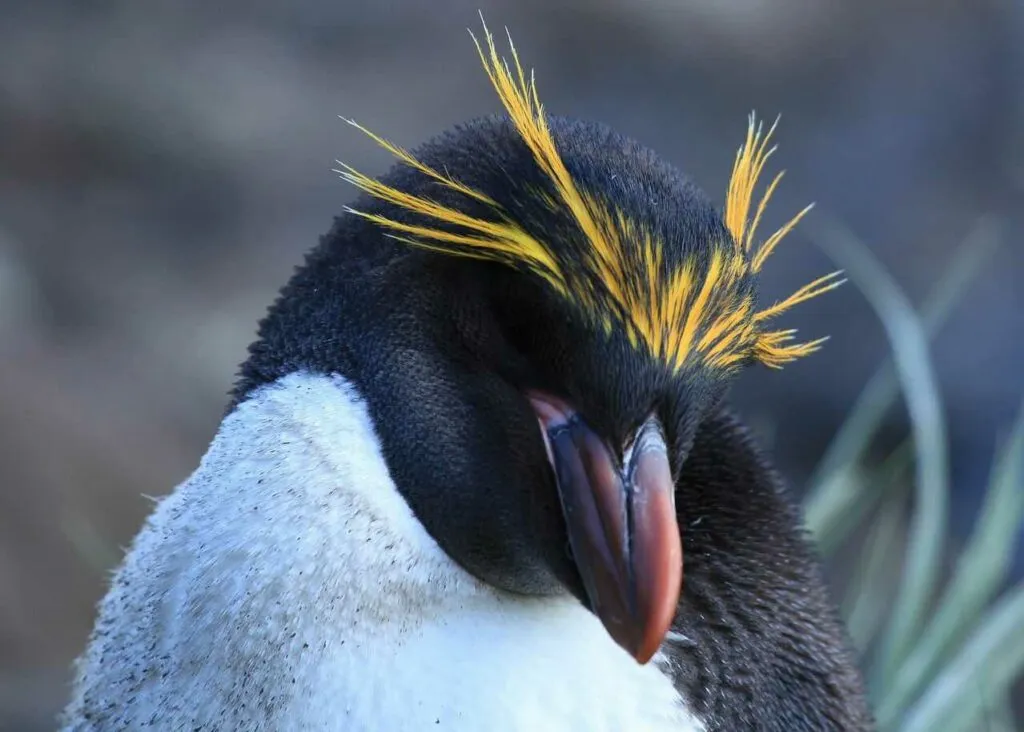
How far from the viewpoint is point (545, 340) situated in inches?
43.1

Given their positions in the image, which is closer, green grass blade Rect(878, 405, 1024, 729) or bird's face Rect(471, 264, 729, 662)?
bird's face Rect(471, 264, 729, 662)

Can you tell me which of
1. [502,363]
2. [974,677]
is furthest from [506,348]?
[974,677]

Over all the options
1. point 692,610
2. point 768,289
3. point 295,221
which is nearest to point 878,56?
point 768,289

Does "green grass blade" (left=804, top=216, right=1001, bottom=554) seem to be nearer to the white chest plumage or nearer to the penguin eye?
the white chest plumage

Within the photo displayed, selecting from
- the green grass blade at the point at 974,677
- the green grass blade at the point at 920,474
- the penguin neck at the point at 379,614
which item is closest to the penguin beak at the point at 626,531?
the penguin neck at the point at 379,614

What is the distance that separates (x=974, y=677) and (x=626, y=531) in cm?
113

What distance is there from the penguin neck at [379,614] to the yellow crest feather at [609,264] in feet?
0.65

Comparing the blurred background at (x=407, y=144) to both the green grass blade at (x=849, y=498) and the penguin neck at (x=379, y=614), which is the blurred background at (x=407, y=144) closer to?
the green grass blade at (x=849, y=498)

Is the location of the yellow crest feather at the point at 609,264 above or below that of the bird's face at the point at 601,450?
above

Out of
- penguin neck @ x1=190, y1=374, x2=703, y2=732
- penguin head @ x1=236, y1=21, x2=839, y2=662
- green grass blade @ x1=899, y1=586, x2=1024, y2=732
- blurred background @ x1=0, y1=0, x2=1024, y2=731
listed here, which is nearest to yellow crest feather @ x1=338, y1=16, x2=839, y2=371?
penguin head @ x1=236, y1=21, x2=839, y2=662

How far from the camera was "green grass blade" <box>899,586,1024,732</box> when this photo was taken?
1.90 m

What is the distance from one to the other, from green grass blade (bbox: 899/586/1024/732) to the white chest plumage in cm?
82

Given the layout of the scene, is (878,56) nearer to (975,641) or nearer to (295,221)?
(295,221)

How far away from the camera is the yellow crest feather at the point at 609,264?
1.06 m
